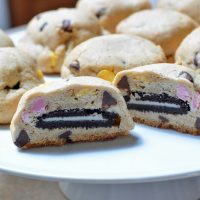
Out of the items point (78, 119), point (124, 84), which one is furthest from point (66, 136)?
point (124, 84)

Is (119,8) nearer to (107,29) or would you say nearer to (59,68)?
(107,29)

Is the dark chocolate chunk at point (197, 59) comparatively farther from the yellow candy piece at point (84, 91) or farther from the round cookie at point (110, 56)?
the yellow candy piece at point (84, 91)

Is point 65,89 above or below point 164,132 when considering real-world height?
above

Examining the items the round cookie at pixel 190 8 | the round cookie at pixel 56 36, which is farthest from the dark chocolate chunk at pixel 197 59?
the round cookie at pixel 190 8

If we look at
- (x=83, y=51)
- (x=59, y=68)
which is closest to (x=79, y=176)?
(x=83, y=51)

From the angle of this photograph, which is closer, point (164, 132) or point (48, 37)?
point (164, 132)

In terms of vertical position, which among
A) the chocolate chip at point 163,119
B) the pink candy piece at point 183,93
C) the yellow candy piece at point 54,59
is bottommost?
the yellow candy piece at point 54,59

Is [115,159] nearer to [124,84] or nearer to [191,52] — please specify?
[124,84]

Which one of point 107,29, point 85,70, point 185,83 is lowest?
point 107,29
